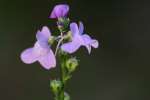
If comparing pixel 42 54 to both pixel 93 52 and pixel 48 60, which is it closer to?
pixel 48 60

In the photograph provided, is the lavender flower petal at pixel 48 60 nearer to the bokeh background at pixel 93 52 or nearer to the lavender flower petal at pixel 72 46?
the lavender flower petal at pixel 72 46

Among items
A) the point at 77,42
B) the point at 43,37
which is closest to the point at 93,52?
the point at 43,37

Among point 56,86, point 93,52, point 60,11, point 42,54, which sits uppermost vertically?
point 60,11

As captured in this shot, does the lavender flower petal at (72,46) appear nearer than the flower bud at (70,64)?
Yes

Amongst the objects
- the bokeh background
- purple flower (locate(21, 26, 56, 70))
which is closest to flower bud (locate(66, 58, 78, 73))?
purple flower (locate(21, 26, 56, 70))

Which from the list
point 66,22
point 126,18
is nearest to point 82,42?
point 66,22

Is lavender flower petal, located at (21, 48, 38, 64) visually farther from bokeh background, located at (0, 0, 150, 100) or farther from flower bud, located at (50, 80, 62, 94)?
bokeh background, located at (0, 0, 150, 100)

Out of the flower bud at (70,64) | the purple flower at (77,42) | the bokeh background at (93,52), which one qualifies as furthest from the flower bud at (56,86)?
the bokeh background at (93,52)
